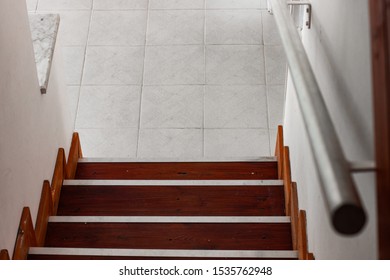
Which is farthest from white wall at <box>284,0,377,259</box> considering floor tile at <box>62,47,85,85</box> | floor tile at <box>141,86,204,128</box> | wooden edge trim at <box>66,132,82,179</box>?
floor tile at <box>62,47,85,85</box>

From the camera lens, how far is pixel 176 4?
5883 millimetres

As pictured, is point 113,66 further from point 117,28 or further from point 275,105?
point 275,105

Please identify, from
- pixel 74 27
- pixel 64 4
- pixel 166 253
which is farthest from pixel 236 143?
pixel 64 4

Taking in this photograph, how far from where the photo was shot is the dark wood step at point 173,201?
→ 3785mm

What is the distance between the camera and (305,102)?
1775 mm

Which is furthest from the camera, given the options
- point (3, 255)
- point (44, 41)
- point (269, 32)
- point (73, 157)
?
point (269, 32)

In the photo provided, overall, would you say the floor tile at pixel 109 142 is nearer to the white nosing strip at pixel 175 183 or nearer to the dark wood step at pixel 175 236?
the white nosing strip at pixel 175 183

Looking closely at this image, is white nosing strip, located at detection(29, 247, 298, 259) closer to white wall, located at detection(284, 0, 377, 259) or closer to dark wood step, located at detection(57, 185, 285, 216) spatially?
white wall, located at detection(284, 0, 377, 259)

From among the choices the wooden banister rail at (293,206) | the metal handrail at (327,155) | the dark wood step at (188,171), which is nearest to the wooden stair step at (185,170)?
the dark wood step at (188,171)

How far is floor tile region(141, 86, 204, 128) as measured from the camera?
506cm

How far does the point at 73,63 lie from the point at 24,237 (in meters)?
2.41

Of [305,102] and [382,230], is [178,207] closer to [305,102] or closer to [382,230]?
[305,102]

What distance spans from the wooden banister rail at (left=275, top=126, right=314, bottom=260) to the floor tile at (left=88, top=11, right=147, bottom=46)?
1.84 meters

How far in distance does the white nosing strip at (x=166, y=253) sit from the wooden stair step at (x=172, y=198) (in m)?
0.47
